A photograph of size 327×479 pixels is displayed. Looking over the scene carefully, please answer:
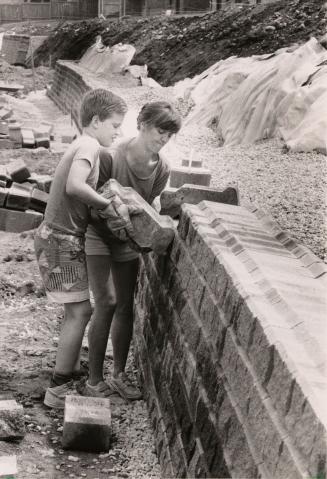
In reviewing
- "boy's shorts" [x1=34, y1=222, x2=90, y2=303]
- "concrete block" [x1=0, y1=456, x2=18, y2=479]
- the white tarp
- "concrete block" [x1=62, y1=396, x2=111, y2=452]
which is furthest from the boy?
the white tarp

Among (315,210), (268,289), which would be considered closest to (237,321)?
(268,289)

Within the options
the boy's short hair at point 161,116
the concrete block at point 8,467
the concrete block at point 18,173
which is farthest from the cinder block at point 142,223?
the concrete block at point 18,173

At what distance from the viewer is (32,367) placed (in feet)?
17.0

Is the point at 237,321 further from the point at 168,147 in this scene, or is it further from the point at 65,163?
the point at 168,147

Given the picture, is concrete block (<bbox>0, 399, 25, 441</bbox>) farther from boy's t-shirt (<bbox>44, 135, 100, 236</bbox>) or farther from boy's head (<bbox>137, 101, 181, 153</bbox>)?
boy's head (<bbox>137, 101, 181, 153</bbox>)

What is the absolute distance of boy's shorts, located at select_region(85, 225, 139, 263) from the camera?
14.4 ft

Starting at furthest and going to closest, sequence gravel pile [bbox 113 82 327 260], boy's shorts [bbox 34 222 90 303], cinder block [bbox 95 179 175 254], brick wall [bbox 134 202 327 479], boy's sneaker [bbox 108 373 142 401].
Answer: gravel pile [bbox 113 82 327 260] → boy's sneaker [bbox 108 373 142 401] → boy's shorts [bbox 34 222 90 303] → cinder block [bbox 95 179 175 254] → brick wall [bbox 134 202 327 479]

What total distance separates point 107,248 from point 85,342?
1528 mm

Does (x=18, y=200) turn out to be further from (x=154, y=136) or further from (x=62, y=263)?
(x=154, y=136)

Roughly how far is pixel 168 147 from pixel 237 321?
314 inches

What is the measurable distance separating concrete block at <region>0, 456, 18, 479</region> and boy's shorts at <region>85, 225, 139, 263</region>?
1.26m

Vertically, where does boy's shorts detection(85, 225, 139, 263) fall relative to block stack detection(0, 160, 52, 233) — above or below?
above

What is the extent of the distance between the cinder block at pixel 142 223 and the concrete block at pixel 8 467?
1326 millimetres

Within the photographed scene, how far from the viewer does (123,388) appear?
15.7ft
